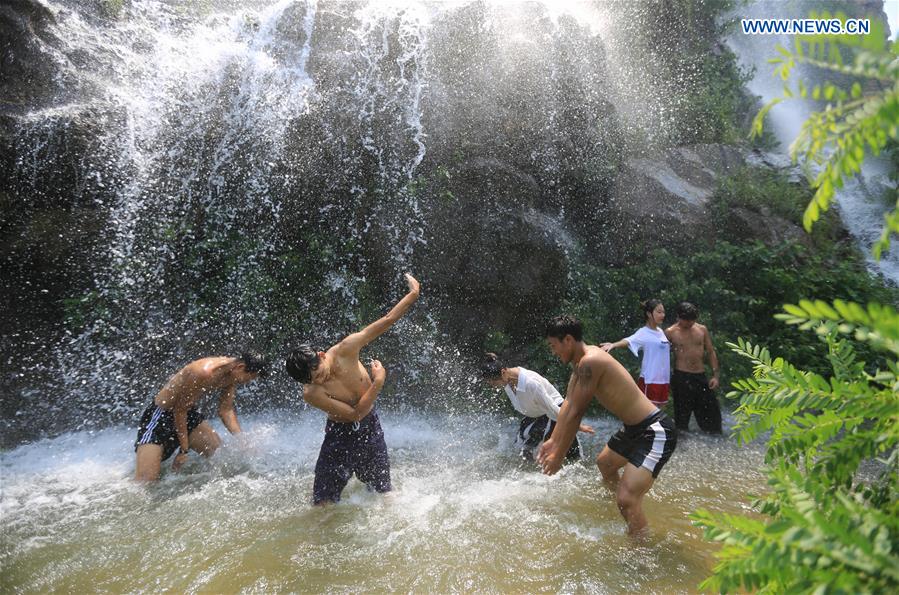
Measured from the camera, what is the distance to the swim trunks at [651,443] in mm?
3939

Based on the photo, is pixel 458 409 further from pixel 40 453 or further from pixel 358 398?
pixel 40 453

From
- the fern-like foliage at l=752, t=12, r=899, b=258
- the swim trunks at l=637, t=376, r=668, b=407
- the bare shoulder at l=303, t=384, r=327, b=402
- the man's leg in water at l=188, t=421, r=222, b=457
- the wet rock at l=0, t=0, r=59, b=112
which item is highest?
the wet rock at l=0, t=0, r=59, b=112

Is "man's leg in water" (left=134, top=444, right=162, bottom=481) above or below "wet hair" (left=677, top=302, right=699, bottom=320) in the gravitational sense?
below

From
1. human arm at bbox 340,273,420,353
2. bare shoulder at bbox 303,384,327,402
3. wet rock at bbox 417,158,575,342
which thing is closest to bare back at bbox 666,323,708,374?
wet rock at bbox 417,158,575,342

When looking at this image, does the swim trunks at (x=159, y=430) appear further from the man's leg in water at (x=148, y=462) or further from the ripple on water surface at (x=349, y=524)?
the ripple on water surface at (x=349, y=524)

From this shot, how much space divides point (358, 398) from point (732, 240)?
317 inches

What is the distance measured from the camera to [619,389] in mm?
4004

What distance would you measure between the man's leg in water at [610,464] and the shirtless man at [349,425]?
6.23 ft

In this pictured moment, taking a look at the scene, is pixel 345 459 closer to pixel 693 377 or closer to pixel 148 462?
pixel 148 462

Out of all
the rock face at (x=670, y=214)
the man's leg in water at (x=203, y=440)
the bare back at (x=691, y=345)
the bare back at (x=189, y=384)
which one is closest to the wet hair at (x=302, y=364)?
the bare back at (x=189, y=384)

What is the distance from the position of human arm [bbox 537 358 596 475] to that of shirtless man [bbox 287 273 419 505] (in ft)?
4.99

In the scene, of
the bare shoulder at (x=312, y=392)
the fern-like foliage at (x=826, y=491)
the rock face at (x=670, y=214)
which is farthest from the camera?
the rock face at (x=670, y=214)

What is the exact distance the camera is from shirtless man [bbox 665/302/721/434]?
21.5ft

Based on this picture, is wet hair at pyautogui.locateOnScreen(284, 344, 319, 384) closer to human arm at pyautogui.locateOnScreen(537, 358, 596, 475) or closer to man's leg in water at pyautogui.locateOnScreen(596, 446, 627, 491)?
human arm at pyautogui.locateOnScreen(537, 358, 596, 475)
